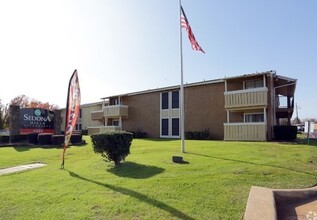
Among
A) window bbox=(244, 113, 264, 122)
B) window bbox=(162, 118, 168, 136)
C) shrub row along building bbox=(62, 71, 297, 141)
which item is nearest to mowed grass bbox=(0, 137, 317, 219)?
shrub row along building bbox=(62, 71, 297, 141)

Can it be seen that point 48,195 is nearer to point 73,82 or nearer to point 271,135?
point 73,82

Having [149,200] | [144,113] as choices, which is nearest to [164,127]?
[144,113]

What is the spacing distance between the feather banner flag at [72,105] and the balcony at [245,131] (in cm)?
1392

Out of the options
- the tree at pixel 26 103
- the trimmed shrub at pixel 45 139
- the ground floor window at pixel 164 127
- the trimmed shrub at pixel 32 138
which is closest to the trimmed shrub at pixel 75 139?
the trimmed shrub at pixel 45 139

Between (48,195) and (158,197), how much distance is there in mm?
2689

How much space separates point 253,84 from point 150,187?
58.9ft

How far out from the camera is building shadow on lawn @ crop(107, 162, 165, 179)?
845cm

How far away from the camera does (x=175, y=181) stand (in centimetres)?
754

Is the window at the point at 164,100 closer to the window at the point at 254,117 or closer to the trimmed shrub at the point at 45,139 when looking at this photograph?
the window at the point at 254,117

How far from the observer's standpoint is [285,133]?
20797 millimetres

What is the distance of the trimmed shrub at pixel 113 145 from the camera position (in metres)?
9.82

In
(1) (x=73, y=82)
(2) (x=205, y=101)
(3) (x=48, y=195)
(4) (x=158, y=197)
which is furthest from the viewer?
(2) (x=205, y=101)

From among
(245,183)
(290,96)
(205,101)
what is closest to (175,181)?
(245,183)

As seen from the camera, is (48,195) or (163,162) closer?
(48,195)
